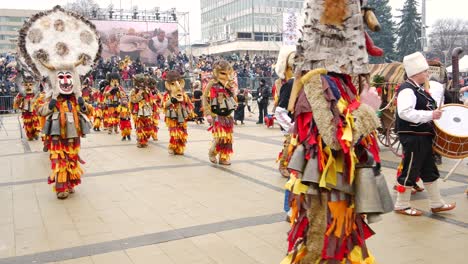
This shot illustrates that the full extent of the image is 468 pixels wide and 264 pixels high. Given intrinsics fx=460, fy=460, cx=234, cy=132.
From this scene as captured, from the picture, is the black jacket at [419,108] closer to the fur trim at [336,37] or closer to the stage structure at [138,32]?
the fur trim at [336,37]

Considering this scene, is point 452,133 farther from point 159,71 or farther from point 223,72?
point 159,71

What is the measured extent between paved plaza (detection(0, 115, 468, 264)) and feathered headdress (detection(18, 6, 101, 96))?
188cm

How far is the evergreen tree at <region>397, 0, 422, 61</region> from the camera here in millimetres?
42000

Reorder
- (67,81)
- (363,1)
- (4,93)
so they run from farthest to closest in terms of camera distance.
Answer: (4,93)
(67,81)
(363,1)

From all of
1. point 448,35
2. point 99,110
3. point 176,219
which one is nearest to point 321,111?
point 176,219

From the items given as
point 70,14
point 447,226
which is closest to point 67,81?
point 70,14

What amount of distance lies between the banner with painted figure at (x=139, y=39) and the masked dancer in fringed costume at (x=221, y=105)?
3652cm

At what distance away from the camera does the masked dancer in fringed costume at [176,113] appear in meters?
10.8

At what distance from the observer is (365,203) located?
3037mm

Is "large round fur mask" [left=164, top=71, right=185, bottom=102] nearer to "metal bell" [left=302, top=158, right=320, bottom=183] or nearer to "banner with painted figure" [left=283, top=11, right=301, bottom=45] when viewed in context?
"metal bell" [left=302, top=158, right=320, bottom=183]

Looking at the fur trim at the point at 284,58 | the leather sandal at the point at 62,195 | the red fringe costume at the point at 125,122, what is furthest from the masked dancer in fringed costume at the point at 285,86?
the red fringe costume at the point at 125,122

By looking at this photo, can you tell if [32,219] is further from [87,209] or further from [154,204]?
[154,204]

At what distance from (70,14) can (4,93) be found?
19.8 metres

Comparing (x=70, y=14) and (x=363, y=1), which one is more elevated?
(x=70, y=14)
